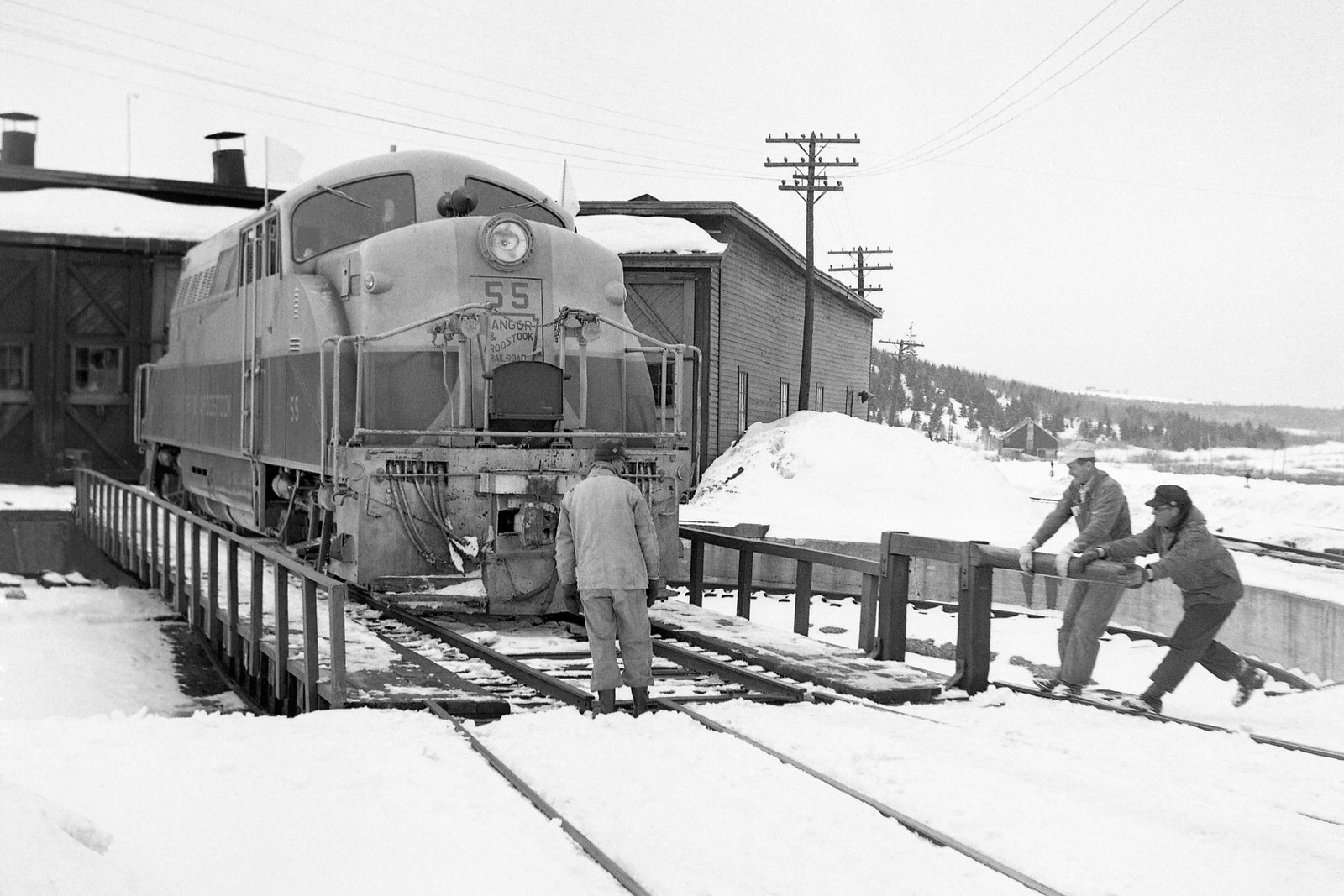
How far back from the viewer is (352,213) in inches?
400

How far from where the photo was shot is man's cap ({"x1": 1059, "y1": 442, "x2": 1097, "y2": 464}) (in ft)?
26.8

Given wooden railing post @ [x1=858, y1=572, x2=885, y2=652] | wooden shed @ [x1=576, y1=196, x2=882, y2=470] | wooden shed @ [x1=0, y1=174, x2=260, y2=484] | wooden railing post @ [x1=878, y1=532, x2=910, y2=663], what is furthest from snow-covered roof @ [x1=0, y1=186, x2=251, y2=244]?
wooden railing post @ [x1=878, y1=532, x2=910, y2=663]

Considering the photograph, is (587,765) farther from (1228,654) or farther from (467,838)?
(1228,654)

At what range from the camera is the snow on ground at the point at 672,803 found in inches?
160

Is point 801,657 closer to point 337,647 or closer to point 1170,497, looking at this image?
point 1170,497

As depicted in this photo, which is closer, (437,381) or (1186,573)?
(1186,573)

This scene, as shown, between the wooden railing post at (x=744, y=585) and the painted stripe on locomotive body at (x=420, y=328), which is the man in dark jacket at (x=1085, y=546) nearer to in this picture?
the wooden railing post at (x=744, y=585)

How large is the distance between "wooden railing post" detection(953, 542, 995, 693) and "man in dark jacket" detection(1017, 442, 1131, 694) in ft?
1.05

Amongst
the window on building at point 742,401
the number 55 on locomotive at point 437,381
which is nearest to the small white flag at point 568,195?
the number 55 on locomotive at point 437,381

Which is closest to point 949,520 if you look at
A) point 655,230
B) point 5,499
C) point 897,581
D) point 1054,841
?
point 655,230

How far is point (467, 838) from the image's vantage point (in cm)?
446

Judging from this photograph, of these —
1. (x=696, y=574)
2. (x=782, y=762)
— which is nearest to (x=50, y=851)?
(x=782, y=762)

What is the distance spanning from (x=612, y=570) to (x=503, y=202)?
15.9 ft

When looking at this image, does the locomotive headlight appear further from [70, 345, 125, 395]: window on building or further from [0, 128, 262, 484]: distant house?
[70, 345, 125, 395]: window on building
